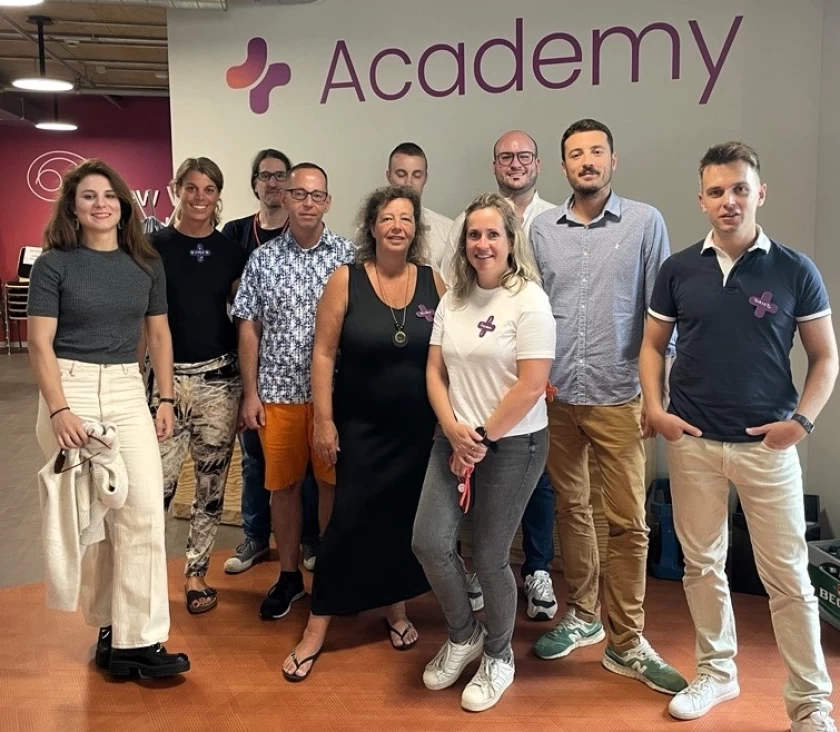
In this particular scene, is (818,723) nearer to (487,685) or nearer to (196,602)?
(487,685)

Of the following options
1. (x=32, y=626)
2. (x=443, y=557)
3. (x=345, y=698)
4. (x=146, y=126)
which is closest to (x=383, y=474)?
(x=443, y=557)

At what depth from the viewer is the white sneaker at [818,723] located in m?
2.31

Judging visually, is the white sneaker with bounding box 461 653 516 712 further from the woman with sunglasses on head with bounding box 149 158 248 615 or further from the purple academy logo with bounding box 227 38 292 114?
the purple academy logo with bounding box 227 38 292 114

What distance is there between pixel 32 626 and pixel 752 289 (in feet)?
10.0

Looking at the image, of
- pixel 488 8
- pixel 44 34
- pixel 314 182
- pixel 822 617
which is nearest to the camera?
pixel 314 182

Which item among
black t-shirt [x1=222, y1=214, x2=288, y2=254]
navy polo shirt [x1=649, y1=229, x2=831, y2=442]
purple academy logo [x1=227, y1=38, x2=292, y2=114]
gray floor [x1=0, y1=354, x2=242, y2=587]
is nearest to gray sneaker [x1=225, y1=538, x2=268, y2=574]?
gray floor [x1=0, y1=354, x2=242, y2=587]

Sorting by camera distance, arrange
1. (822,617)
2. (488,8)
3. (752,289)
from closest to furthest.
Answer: (752,289) → (822,617) → (488,8)

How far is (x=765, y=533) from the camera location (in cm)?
231

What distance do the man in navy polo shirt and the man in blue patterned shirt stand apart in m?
1.31

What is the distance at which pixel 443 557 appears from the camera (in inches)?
99.6

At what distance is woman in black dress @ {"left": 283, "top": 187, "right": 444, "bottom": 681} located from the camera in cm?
271

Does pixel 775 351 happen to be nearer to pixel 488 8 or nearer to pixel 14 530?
pixel 488 8

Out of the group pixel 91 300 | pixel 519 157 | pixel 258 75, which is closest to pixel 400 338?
pixel 91 300

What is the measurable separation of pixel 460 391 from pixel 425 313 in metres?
0.37
